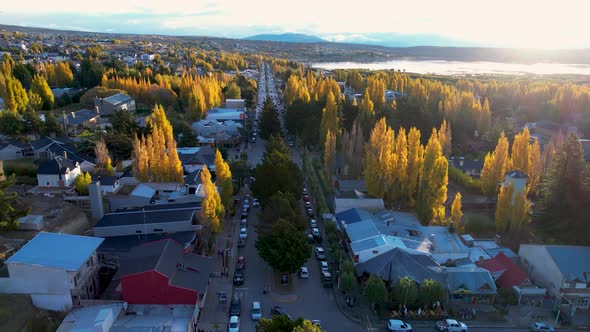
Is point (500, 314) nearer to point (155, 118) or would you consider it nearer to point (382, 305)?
point (382, 305)

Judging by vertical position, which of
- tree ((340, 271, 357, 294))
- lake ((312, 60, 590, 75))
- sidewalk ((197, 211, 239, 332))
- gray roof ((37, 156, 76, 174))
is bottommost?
sidewalk ((197, 211, 239, 332))

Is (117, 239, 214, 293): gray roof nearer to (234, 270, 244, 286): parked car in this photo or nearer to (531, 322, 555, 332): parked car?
(234, 270, 244, 286): parked car

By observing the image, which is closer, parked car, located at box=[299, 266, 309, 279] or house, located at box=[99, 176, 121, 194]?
parked car, located at box=[299, 266, 309, 279]

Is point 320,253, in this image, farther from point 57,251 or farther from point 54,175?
point 54,175

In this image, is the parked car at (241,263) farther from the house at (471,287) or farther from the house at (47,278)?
the house at (471,287)

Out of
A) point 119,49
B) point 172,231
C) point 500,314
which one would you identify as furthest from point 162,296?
point 119,49

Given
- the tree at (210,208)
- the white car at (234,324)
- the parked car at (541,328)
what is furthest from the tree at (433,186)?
the white car at (234,324)

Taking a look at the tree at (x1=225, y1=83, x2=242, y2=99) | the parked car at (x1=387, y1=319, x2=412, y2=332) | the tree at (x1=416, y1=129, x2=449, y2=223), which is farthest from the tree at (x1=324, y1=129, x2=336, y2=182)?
the tree at (x1=225, y1=83, x2=242, y2=99)
